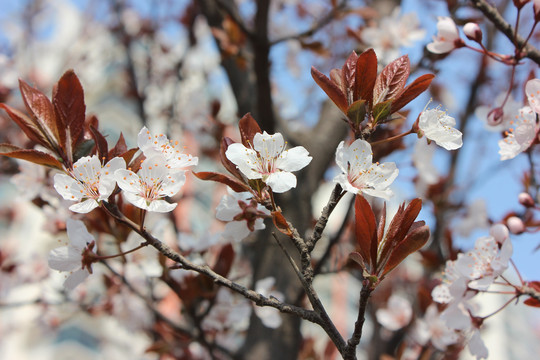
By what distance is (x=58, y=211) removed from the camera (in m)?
1.43

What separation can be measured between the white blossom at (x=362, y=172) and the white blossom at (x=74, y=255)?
0.51 meters

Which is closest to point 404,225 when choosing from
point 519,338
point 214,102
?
point 214,102

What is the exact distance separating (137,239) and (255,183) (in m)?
0.69

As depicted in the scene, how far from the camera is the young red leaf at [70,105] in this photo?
32.8 inches

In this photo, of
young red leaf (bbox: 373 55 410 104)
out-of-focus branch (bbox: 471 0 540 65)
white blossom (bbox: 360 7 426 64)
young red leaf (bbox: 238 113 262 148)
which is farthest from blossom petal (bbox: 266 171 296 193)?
white blossom (bbox: 360 7 426 64)

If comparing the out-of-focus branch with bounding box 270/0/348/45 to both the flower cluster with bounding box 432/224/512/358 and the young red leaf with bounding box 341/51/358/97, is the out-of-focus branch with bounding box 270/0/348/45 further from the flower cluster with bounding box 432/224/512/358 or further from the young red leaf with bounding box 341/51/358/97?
the flower cluster with bounding box 432/224/512/358

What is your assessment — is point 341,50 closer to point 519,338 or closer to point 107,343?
point 107,343

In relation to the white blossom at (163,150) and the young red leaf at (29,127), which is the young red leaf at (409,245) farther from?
the young red leaf at (29,127)

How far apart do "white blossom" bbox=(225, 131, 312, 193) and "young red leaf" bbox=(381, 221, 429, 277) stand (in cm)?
21

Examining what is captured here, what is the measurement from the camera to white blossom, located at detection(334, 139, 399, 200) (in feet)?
2.42

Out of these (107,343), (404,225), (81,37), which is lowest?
(404,225)

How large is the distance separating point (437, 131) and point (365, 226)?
225 mm

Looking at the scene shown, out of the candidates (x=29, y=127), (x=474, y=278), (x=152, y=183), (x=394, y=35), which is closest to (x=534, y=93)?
(x=474, y=278)

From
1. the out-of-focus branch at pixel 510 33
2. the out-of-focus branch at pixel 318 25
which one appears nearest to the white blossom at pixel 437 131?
the out-of-focus branch at pixel 510 33
